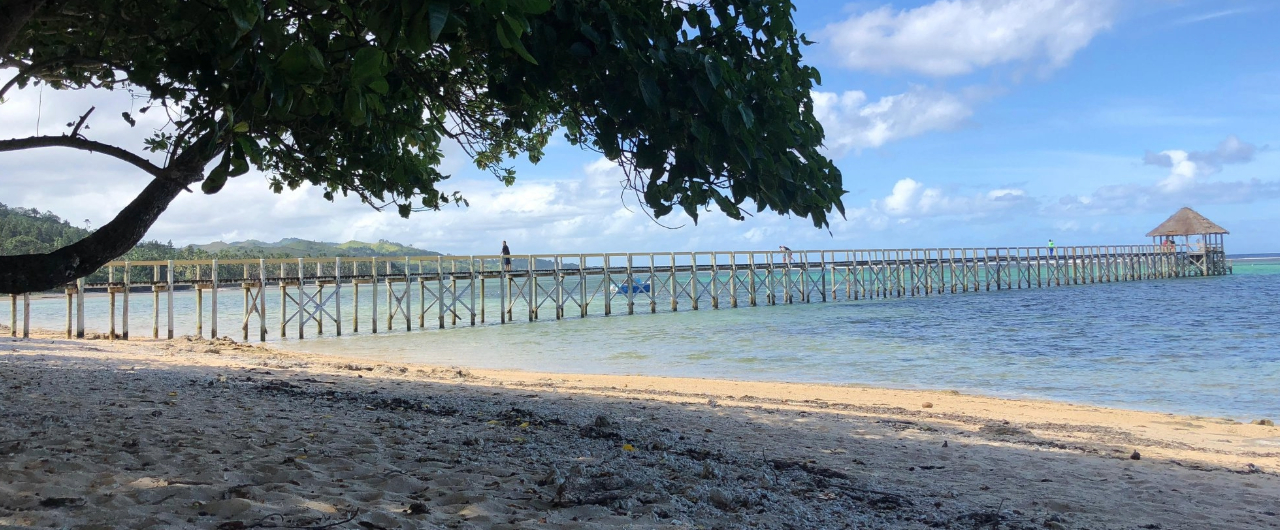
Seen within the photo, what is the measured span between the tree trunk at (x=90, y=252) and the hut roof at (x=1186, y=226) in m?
62.3

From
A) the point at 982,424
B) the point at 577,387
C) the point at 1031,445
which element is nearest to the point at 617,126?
the point at 1031,445

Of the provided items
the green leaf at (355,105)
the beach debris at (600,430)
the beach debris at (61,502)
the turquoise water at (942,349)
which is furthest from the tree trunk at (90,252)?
the turquoise water at (942,349)

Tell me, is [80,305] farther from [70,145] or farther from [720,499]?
[720,499]

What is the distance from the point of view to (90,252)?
3660mm

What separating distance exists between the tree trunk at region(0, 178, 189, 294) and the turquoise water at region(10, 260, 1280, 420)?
10493 mm

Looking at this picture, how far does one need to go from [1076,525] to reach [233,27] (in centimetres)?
432

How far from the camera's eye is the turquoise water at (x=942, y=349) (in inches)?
468

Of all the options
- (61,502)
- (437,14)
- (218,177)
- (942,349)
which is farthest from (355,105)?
(942,349)

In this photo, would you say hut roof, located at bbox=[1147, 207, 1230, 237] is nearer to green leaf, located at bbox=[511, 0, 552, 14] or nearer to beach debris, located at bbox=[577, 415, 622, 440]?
Answer: beach debris, located at bbox=[577, 415, 622, 440]

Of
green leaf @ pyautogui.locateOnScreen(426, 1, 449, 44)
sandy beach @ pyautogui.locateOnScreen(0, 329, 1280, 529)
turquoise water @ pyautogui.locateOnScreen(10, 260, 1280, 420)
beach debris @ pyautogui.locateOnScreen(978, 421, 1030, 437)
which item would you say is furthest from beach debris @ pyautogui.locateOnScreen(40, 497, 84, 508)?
turquoise water @ pyautogui.locateOnScreen(10, 260, 1280, 420)

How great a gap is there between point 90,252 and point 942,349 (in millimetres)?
15762

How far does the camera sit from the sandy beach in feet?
10.8

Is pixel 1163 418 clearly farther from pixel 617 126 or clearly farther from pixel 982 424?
pixel 617 126

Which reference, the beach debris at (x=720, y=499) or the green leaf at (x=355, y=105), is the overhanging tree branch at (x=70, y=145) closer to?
the green leaf at (x=355, y=105)
